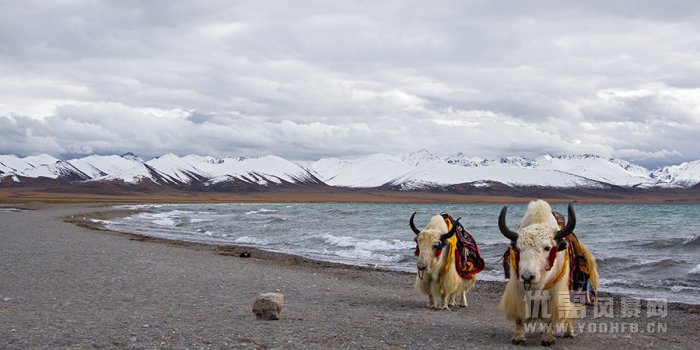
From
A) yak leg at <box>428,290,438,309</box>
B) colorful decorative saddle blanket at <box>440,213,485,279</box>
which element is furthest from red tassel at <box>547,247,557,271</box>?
yak leg at <box>428,290,438,309</box>

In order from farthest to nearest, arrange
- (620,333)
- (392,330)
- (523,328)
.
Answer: (620,333), (392,330), (523,328)

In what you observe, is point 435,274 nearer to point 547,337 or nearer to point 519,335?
point 519,335

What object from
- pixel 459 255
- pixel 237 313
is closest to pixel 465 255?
pixel 459 255

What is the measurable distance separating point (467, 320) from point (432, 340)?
2017 millimetres

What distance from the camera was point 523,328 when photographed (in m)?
7.50

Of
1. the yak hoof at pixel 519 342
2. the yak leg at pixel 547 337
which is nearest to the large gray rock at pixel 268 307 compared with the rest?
the yak hoof at pixel 519 342

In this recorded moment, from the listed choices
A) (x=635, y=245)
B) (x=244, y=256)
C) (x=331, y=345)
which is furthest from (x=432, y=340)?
(x=635, y=245)

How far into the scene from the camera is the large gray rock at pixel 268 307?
27.3 feet

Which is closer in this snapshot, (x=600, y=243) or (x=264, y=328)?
(x=264, y=328)

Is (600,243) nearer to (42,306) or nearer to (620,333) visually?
(620,333)

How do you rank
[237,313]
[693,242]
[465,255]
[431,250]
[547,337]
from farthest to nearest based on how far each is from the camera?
[693,242] → [465,255] → [431,250] → [237,313] → [547,337]

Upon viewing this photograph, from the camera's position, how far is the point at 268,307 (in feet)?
27.3

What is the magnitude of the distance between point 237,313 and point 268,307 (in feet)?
2.46

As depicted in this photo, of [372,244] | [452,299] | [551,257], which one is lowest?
[372,244]
